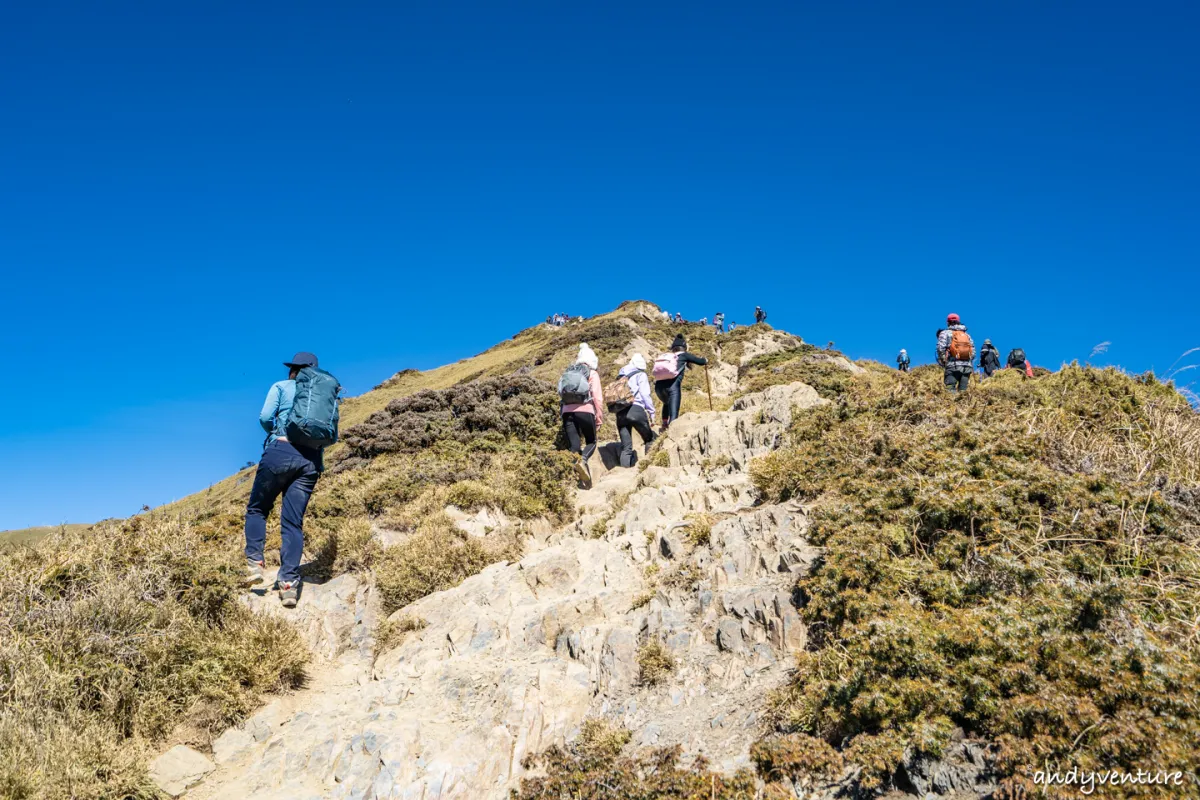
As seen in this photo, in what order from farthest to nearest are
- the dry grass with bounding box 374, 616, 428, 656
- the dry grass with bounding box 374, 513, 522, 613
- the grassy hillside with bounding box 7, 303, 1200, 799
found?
the dry grass with bounding box 374, 513, 522, 613, the dry grass with bounding box 374, 616, 428, 656, the grassy hillside with bounding box 7, 303, 1200, 799

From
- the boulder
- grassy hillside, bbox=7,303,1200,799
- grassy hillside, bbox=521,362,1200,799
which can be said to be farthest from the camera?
the boulder

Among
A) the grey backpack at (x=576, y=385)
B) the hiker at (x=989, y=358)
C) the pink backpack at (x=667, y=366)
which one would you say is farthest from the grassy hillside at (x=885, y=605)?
the hiker at (x=989, y=358)

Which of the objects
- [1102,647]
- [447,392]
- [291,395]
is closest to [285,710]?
[291,395]

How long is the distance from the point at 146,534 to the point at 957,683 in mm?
8217

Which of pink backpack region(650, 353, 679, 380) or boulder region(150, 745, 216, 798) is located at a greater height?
pink backpack region(650, 353, 679, 380)

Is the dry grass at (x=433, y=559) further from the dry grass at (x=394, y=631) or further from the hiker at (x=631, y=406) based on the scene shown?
the hiker at (x=631, y=406)

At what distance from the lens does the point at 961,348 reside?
13.4 metres

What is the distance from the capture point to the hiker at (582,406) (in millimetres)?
12812

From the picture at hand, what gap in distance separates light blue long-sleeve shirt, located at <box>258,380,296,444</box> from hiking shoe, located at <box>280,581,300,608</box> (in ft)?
5.67

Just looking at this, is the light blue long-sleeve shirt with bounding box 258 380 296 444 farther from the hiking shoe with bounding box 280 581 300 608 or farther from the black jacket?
the black jacket

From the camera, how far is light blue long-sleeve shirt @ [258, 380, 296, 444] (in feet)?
25.1

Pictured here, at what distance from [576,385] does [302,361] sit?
18.7 ft

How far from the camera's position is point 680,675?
19.1ft

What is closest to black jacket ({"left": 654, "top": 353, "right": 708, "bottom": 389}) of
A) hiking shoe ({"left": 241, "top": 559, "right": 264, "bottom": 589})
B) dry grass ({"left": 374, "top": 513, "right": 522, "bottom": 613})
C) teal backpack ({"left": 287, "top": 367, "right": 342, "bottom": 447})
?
dry grass ({"left": 374, "top": 513, "right": 522, "bottom": 613})
